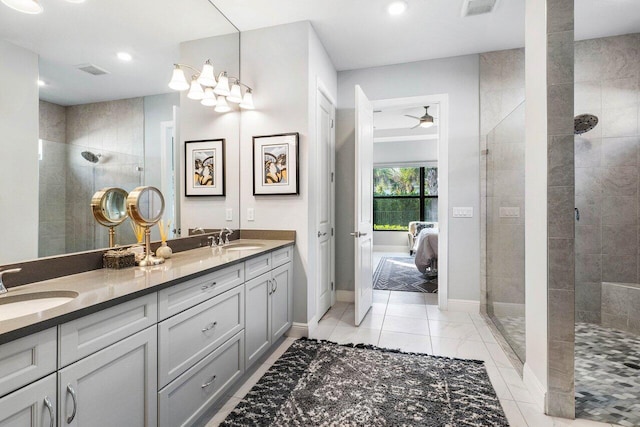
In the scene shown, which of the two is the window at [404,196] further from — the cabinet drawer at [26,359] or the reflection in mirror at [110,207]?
the cabinet drawer at [26,359]

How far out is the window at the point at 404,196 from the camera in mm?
8047

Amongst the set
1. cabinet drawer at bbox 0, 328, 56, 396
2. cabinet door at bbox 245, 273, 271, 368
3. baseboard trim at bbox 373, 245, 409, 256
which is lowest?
baseboard trim at bbox 373, 245, 409, 256

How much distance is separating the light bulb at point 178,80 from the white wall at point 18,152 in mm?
833

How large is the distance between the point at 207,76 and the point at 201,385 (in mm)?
2099

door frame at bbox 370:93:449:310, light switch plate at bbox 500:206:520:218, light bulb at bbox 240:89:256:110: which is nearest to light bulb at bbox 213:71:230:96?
light bulb at bbox 240:89:256:110

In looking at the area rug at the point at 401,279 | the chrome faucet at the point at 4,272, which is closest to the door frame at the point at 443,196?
the area rug at the point at 401,279

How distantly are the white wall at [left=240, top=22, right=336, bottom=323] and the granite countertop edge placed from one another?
84 cm

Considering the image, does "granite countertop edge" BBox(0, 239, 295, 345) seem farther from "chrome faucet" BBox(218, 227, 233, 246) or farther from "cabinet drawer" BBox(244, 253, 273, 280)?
"chrome faucet" BBox(218, 227, 233, 246)

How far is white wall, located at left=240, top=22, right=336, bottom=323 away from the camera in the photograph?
9.00 ft

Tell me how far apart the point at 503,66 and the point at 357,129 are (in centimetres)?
182

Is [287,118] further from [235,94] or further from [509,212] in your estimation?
[509,212]

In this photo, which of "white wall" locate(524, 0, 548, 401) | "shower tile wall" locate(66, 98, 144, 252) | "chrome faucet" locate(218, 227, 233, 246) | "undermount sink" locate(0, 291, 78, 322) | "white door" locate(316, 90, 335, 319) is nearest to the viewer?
"undermount sink" locate(0, 291, 78, 322)

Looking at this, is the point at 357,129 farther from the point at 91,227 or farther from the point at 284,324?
the point at 91,227

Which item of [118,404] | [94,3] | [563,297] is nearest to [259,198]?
[94,3]
